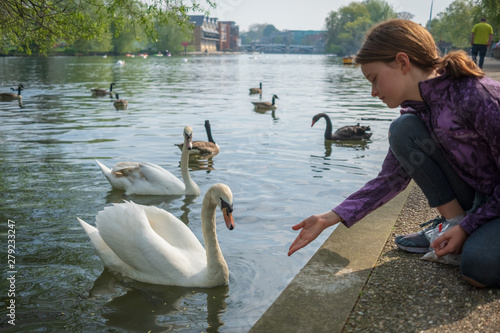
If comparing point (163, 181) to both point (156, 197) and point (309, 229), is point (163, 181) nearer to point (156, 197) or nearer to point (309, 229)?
point (156, 197)

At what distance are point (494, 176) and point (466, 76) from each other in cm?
61

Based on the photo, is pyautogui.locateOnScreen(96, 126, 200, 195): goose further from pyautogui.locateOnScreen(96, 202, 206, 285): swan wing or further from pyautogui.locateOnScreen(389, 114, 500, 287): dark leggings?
pyautogui.locateOnScreen(389, 114, 500, 287): dark leggings

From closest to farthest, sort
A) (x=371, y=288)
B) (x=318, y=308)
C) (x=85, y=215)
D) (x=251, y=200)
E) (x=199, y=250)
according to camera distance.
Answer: (x=318, y=308) < (x=371, y=288) < (x=199, y=250) < (x=85, y=215) < (x=251, y=200)

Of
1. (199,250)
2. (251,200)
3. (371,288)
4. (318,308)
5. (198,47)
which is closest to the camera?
(318,308)

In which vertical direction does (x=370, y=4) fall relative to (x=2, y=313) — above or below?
above

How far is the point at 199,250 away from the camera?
4.79 meters

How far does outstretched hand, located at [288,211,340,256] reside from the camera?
10.6ft

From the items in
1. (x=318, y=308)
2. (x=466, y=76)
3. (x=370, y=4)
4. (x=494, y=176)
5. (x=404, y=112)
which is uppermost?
(x=370, y=4)

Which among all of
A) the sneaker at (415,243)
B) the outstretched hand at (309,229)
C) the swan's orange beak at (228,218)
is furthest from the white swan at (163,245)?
the sneaker at (415,243)

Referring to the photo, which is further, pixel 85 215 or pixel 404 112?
pixel 85 215

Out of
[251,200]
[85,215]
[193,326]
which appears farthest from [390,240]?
[85,215]

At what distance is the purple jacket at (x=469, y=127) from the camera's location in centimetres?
292

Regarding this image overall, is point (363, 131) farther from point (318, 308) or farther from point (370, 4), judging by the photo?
point (370, 4)

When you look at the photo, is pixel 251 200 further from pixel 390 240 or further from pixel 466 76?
pixel 466 76
